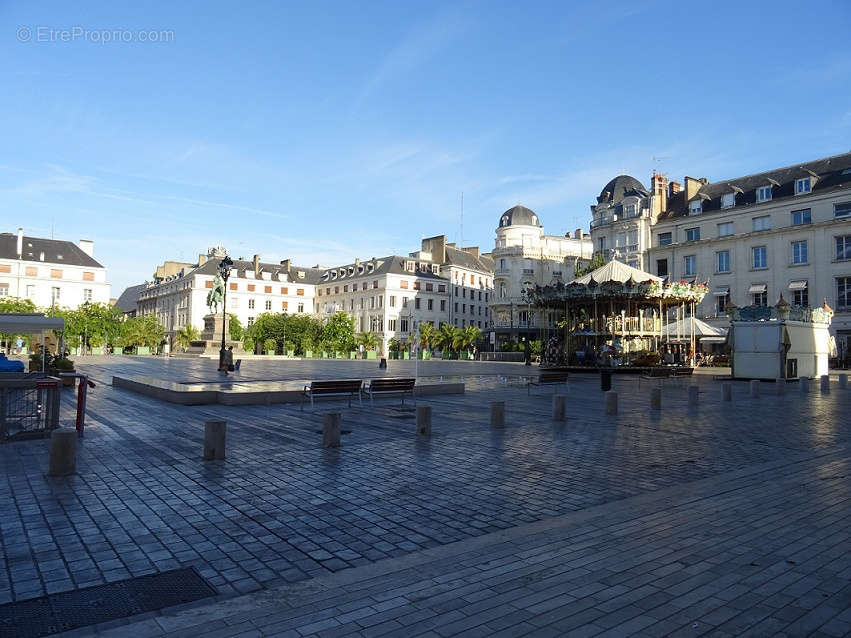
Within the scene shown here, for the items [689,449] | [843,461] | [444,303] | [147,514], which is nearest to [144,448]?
[147,514]

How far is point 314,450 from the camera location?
31.9ft

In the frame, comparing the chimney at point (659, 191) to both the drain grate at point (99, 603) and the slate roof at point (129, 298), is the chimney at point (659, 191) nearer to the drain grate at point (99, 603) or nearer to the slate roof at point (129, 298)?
the drain grate at point (99, 603)

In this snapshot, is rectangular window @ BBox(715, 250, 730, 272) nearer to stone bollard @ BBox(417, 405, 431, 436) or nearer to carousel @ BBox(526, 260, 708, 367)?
carousel @ BBox(526, 260, 708, 367)

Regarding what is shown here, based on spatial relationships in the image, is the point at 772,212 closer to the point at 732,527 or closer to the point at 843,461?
the point at 843,461

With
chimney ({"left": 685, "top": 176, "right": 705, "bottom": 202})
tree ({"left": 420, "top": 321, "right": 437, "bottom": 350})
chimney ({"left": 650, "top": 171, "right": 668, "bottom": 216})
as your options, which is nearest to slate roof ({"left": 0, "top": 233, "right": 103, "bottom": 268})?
tree ({"left": 420, "top": 321, "right": 437, "bottom": 350})

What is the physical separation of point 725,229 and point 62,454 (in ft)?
193

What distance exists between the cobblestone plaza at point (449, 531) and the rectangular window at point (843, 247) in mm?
44454

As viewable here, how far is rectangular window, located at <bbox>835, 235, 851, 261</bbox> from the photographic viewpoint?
4668cm

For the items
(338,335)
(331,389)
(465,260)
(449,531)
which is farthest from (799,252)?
(449,531)

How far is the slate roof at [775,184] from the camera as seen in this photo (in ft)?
161

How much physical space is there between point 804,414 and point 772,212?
4309cm

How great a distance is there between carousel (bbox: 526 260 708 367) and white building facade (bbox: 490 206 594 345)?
3169 cm

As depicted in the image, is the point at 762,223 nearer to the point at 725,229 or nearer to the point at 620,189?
the point at 725,229

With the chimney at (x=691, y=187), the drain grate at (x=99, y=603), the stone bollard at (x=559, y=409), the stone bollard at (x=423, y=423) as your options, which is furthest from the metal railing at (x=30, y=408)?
the chimney at (x=691, y=187)
